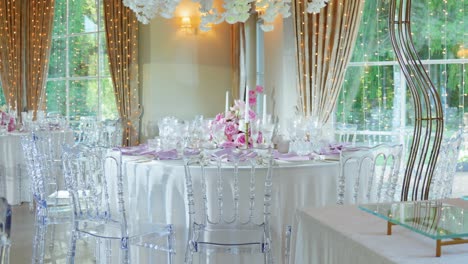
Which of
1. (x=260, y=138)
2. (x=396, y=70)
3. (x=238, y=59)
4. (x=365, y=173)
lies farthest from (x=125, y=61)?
(x=365, y=173)

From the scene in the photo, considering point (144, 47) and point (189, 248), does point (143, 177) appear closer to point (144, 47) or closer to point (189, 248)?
point (189, 248)

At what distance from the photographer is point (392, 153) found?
3439mm

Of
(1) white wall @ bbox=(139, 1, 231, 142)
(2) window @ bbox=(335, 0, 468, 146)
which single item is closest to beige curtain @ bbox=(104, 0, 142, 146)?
(1) white wall @ bbox=(139, 1, 231, 142)

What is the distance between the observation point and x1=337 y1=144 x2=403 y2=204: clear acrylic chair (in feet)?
11.3

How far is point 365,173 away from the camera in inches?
159

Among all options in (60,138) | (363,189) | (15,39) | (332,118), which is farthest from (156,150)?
(15,39)

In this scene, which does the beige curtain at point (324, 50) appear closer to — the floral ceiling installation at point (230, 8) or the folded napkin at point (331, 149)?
the folded napkin at point (331, 149)

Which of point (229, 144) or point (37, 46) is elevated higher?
point (37, 46)

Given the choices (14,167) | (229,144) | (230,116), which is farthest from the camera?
(14,167)

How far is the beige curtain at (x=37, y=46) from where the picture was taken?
34.2 ft

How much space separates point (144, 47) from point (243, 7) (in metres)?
5.40

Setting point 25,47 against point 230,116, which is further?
point 25,47

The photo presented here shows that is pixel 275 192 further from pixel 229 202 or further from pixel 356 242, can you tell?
pixel 356 242

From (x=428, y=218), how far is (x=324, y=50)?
6.39 m
